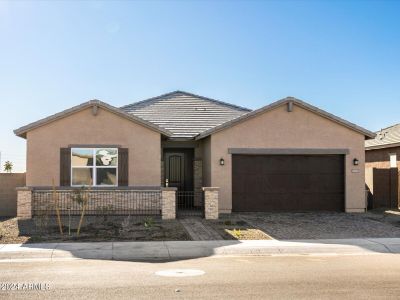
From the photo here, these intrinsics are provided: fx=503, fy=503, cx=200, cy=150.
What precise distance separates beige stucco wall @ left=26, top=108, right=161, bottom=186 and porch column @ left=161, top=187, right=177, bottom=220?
66.3 inches

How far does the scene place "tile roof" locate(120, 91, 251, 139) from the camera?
74.0 ft

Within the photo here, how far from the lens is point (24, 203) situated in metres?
18.1

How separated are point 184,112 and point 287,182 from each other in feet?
21.2

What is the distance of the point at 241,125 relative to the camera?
20562 mm

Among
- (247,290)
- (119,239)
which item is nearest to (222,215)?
(119,239)

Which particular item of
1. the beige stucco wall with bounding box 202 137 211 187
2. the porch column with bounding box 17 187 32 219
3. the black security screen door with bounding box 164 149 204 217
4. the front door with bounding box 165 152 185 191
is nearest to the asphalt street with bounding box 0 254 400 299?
the porch column with bounding box 17 187 32 219

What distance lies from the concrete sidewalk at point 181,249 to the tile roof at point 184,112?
910 cm

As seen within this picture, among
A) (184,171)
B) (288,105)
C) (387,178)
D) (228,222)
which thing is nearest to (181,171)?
(184,171)

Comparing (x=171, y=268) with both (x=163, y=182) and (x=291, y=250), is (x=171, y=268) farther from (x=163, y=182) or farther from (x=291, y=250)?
(x=163, y=182)

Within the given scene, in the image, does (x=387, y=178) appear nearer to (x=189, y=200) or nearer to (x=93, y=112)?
(x=189, y=200)

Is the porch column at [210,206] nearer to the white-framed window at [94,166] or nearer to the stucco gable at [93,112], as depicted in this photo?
the stucco gable at [93,112]

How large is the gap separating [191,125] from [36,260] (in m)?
12.6

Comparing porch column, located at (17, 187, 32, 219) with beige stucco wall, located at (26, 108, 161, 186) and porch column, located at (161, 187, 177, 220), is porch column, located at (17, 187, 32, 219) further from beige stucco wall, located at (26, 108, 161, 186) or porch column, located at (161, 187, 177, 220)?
porch column, located at (161, 187, 177, 220)

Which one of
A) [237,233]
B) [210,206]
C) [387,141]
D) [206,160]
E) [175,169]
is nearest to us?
[237,233]
